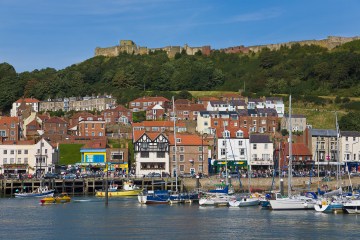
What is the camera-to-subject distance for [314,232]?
4612cm

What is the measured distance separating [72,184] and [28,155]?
40.6ft

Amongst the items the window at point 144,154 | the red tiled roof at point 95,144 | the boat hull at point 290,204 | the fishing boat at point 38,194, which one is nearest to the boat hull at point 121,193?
the fishing boat at point 38,194

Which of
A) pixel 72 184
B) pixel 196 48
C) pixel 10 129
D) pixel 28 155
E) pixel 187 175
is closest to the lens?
pixel 72 184

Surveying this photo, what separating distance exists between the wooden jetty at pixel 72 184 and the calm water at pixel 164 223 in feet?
41.0

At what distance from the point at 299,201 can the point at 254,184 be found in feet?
59.2

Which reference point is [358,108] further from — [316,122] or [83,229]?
[83,229]

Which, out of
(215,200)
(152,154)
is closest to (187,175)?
(152,154)

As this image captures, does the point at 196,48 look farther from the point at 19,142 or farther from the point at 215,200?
the point at 215,200

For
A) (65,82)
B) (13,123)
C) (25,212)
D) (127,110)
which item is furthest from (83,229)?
(65,82)

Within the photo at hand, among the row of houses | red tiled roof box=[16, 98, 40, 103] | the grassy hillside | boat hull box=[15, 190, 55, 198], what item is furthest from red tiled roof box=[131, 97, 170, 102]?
boat hull box=[15, 190, 55, 198]

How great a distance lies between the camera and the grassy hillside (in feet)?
293

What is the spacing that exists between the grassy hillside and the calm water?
25.8m

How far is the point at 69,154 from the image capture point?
91062 millimetres

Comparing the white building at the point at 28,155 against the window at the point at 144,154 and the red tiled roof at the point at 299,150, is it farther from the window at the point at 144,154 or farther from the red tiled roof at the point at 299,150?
the red tiled roof at the point at 299,150
